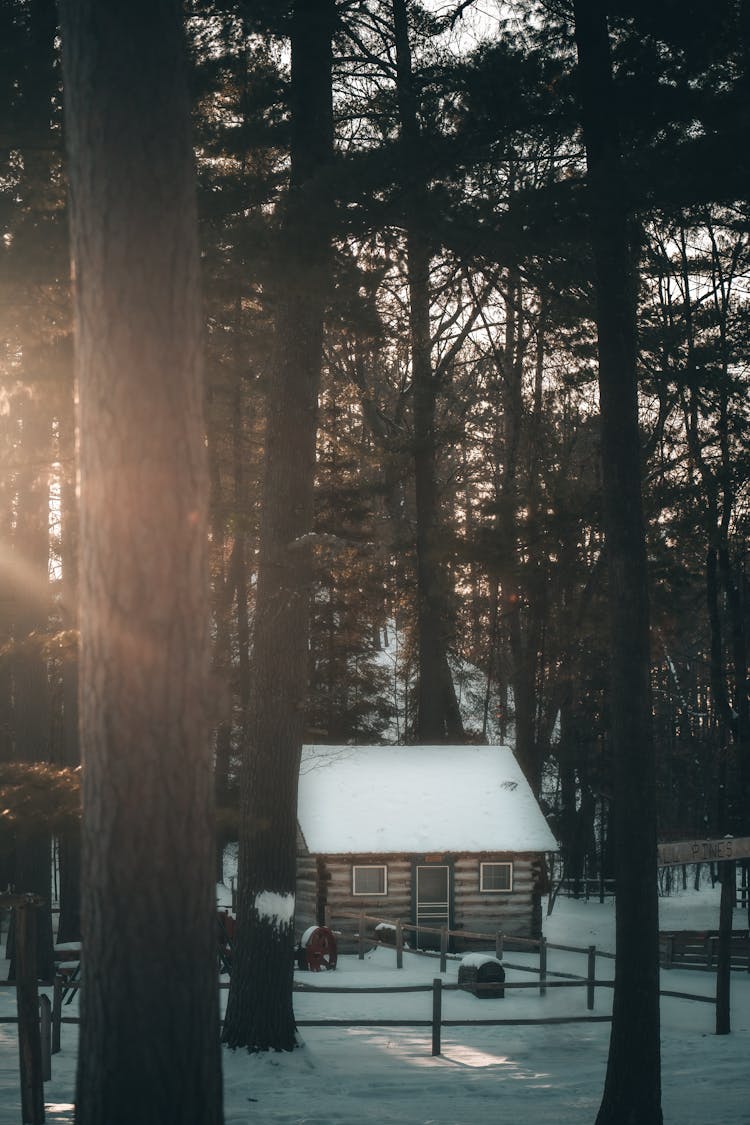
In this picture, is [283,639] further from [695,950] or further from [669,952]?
[695,950]

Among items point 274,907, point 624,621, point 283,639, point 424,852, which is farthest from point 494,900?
point 624,621

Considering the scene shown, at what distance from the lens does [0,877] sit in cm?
3850

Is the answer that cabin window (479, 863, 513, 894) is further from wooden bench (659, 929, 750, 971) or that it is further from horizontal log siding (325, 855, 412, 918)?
wooden bench (659, 929, 750, 971)

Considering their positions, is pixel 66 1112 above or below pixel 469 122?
below

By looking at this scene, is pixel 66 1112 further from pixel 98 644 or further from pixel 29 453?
pixel 29 453

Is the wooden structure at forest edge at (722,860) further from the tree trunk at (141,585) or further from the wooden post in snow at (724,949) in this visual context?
the tree trunk at (141,585)

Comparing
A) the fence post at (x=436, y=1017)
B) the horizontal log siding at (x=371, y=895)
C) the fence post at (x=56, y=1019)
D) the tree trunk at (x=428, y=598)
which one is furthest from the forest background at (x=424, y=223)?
the horizontal log siding at (x=371, y=895)

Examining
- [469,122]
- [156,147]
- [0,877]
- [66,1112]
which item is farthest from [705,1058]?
[0,877]

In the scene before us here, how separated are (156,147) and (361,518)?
3204 centimetres

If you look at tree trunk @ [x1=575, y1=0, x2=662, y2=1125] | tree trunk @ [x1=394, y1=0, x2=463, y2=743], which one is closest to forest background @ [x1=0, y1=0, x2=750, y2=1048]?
tree trunk @ [x1=575, y1=0, x2=662, y2=1125]

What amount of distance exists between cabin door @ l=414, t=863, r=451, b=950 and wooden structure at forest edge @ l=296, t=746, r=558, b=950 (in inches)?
1.0

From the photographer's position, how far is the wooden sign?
15508 millimetres

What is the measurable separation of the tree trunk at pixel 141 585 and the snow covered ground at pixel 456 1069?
21.5 ft

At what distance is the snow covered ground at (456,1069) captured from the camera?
40.6 ft
